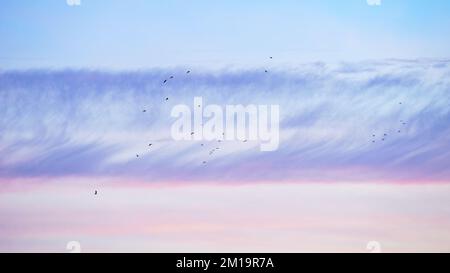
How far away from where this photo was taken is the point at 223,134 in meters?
8.41
